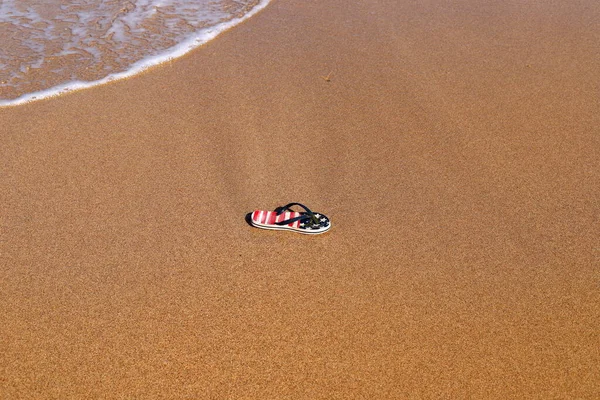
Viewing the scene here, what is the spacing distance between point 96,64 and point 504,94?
3809 millimetres

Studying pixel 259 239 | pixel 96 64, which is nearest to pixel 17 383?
pixel 259 239

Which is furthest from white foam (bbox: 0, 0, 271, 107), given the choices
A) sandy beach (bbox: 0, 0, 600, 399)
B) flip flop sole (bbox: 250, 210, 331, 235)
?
flip flop sole (bbox: 250, 210, 331, 235)

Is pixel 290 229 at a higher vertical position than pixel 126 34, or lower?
lower

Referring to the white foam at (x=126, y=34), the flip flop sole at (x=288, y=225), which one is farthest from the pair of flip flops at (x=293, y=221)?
the white foam at (x=126, y=34)

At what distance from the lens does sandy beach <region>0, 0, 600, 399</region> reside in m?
2.71

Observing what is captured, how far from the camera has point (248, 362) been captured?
2.73 metres

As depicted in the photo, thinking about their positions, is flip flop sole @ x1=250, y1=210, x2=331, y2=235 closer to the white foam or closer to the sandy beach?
the sandy beach

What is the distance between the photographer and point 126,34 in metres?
6.68

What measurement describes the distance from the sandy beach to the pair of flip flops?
0.06 metres

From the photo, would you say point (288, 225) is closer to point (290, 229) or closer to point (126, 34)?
point (290, 229)

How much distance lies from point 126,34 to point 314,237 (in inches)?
168

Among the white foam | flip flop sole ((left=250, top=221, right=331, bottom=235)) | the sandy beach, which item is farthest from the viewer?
the white foam

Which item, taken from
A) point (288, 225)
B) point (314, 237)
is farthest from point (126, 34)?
point (314, 237)

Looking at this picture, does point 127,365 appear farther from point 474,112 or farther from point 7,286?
Result: point 474,112
